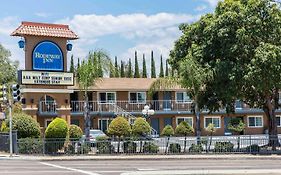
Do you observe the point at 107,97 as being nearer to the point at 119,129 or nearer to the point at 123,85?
the point at 123,85

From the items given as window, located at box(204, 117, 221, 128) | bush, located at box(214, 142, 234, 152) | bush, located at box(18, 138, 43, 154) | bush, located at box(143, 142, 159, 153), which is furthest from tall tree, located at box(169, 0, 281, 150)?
window, located at box(204, 117, 221, 128)

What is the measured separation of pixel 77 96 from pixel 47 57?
75.7ft

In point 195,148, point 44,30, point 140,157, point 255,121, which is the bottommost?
point 140,157

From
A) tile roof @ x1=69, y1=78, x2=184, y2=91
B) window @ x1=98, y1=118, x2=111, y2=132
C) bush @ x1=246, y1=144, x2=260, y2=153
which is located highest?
tile roof @ x1=69, y1=78, x2=184, y2=91

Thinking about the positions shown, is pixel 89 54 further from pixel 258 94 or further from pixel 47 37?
pixel 258 94

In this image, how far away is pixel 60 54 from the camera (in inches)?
1470

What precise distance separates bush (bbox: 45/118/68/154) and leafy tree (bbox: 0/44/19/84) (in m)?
47.5

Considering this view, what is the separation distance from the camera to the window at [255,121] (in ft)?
217


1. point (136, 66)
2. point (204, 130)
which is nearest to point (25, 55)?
point (204, 130)

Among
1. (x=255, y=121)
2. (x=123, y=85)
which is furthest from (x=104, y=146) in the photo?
(x=255, y=121)

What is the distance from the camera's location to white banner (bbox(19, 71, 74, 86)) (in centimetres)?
3594

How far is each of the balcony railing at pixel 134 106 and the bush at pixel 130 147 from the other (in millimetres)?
23432

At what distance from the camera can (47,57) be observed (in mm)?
37094

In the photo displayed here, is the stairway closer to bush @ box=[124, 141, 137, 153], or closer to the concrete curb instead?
bush @ box=[124, 141, 137, 153]
